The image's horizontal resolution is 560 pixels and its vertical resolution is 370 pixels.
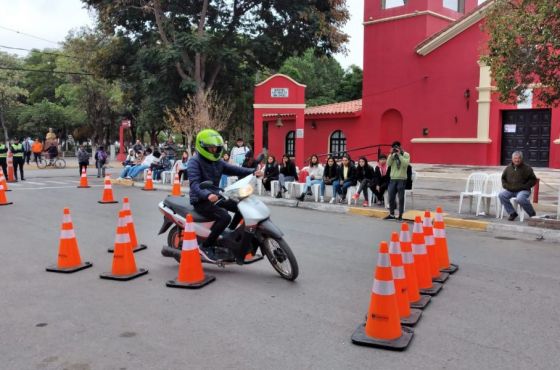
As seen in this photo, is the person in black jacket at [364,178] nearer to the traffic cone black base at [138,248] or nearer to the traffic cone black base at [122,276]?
the traffic cone black base at [138,248]

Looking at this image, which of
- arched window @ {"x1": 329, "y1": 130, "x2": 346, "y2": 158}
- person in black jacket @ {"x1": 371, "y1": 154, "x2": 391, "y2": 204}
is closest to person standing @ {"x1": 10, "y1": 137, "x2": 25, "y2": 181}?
person in black jacket @ {"x1": 371, "y1": 154, "x2": 391, "y2": 204}

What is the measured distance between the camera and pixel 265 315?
4.88 metres

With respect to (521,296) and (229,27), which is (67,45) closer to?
(229,27)

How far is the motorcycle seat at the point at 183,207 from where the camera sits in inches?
250

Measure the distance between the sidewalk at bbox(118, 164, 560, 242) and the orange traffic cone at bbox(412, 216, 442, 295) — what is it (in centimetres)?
452

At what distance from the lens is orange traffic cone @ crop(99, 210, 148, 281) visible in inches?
240

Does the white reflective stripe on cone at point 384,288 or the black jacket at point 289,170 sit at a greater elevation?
the black jacket at point 289,170

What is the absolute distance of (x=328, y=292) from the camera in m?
5.63

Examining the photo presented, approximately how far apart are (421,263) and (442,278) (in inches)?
27.4

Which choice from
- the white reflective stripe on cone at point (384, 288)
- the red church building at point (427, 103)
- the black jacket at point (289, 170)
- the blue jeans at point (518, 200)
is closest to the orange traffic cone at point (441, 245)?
the white reflective stripe on cone at point (384, 288)

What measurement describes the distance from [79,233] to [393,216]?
246 inches

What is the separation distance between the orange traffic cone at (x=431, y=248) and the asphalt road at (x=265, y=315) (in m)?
0.21

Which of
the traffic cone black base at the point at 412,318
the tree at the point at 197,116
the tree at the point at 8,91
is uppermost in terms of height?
the tree at the point at 8,91

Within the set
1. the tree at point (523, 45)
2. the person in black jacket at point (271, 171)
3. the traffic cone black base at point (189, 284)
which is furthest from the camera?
the person in black jacket at point (271, 171)
